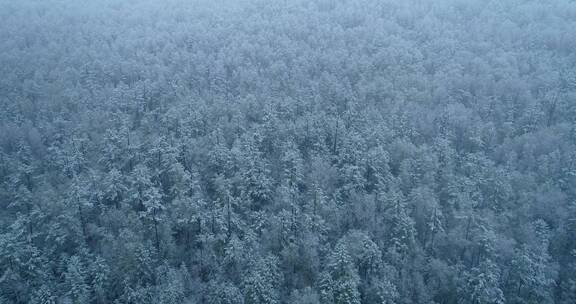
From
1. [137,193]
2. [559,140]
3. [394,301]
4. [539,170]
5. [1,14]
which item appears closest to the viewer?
[394,301]

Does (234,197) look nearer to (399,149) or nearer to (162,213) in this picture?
(162,213)

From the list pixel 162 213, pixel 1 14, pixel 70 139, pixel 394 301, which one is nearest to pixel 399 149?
pixel 394 301

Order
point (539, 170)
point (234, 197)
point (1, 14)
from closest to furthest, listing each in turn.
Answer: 1. point (234, 197)
2. point (539, 170)
3. point (1, 14)

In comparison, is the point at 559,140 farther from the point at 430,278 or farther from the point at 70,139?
the point at 70,139

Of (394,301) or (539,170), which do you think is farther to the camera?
(539,170)

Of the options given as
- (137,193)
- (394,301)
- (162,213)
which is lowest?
(394,301)

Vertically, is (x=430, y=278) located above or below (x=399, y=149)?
below
